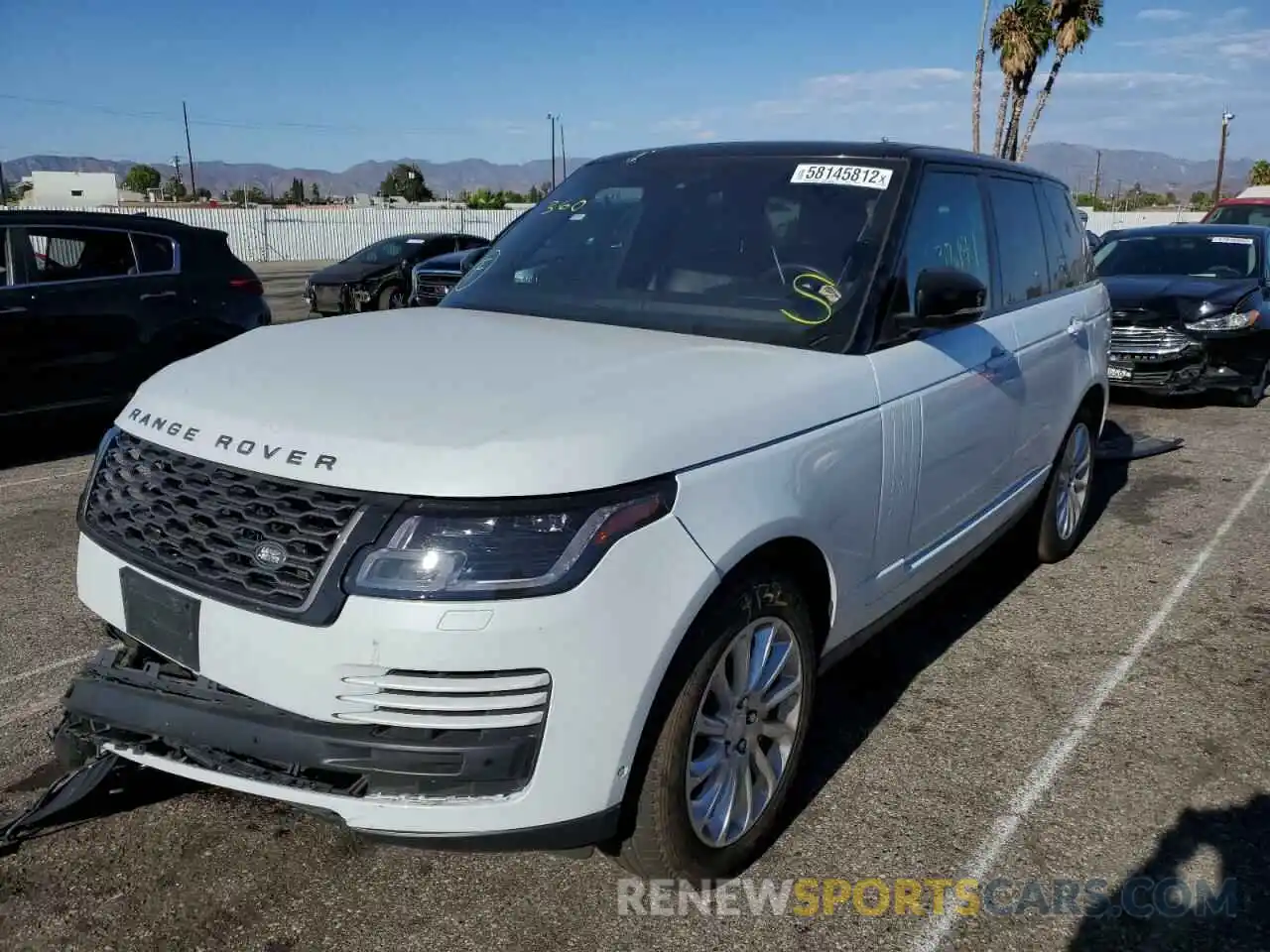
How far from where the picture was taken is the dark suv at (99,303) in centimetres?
712

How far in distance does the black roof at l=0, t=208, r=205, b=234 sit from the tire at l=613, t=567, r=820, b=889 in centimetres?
661

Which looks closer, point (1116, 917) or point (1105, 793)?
point (1116, 917)

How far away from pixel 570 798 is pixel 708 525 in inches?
25.4

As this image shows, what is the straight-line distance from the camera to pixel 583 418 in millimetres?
2277

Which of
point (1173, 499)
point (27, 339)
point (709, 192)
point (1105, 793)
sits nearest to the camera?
point (1105, 793)

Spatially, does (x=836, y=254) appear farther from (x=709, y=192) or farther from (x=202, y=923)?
(x=202, y=923)

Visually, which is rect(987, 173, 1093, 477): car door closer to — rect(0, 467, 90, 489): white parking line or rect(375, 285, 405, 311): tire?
rect(0, 467, 90, 489): white parking line

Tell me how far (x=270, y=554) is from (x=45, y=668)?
2.30 m

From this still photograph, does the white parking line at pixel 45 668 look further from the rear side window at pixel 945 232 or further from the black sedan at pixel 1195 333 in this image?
the black sedan at pixel 1195 333

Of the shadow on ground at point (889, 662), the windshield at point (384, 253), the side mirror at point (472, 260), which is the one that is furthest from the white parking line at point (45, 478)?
the windshield at point (384, 253)

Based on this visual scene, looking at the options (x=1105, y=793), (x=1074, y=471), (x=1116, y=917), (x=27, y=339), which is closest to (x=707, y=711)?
(x=1116, y=917)

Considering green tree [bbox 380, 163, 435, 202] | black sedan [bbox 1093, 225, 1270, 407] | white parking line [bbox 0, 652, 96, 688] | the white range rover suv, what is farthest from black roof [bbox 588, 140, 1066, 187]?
green tree [bbox 380, 163, 435, 202]

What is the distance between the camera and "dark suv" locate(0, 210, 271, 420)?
7117 millimetres

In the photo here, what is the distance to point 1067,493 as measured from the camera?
208 inches
